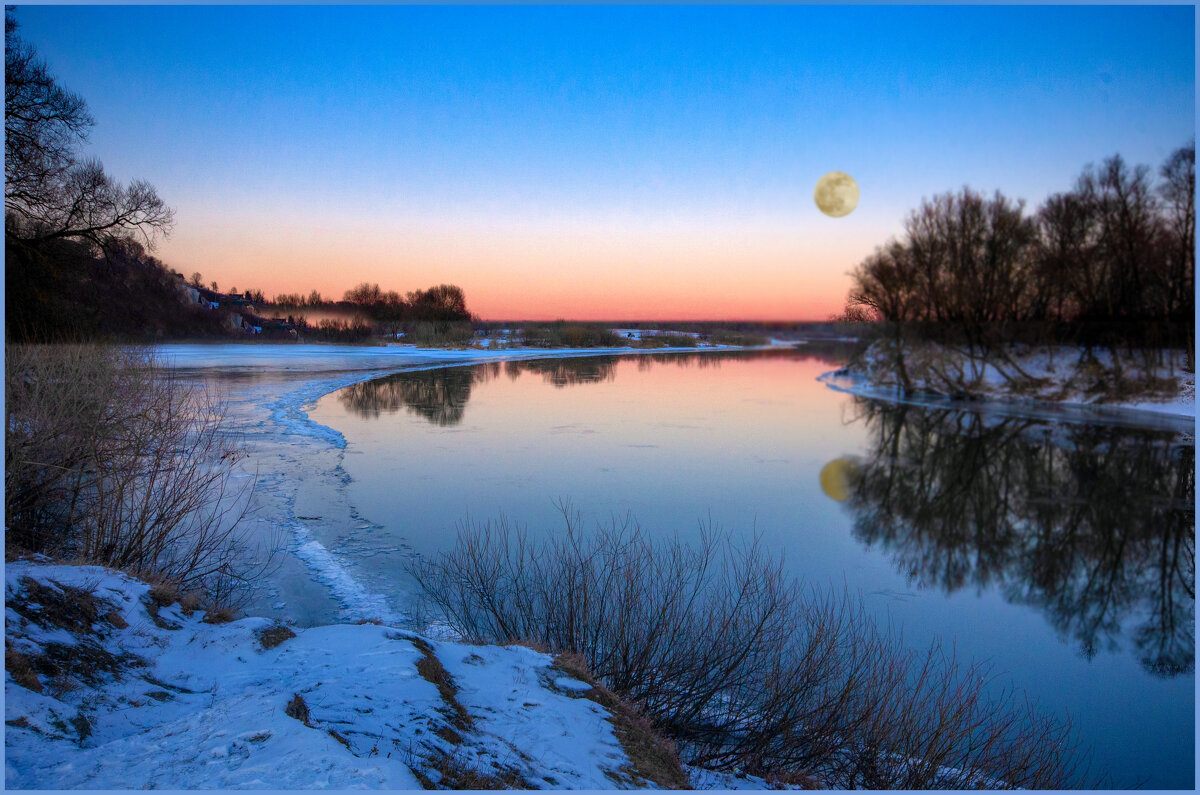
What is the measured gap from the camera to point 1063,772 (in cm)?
395

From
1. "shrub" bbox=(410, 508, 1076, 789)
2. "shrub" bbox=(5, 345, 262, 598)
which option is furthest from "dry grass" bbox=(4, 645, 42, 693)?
"shrub" bbox=(410, 508, 1076, 789)

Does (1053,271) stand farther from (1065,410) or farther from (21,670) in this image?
(21,670)

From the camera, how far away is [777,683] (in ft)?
13.2

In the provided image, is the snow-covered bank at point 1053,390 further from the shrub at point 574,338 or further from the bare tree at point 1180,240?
the shrub at point 574,338

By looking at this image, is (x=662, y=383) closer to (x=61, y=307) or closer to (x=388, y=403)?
(x=388, y=403)

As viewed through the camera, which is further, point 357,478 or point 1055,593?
point 357,478

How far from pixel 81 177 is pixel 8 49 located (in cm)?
231

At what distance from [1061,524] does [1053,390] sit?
13.8m

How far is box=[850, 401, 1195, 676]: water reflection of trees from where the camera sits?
20.9 ft

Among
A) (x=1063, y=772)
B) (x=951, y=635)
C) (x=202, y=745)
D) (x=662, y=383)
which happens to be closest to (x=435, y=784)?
(x=202, y=745)

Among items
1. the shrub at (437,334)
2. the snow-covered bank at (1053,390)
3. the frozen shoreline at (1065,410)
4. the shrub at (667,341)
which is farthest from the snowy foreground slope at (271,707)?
the shrub at (667,341)

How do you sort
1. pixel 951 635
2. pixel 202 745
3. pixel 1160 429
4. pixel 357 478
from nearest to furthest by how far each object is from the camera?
pixel 202 745, pixel 951 635, pixel 357 478, pixel 1160 429

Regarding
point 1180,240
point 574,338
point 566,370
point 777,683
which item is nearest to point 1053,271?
point 1180,240

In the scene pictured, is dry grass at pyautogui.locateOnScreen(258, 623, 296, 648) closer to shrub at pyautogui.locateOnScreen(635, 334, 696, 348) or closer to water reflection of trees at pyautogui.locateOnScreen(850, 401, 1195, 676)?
water reflection of trees at pyautogui.locateOnScreen(850, 401, 1195, 676)
